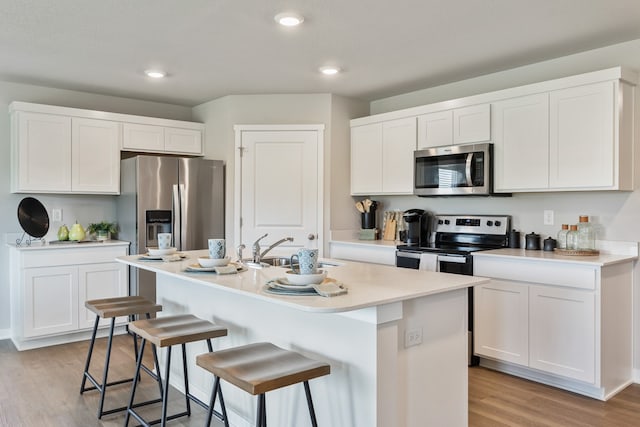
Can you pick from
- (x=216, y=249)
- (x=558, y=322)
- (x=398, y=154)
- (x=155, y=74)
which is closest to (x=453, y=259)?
(x=558, y=322)

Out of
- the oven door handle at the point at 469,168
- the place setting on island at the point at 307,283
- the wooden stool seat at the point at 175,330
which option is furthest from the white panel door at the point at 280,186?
the place setting on island at the point at 307,283

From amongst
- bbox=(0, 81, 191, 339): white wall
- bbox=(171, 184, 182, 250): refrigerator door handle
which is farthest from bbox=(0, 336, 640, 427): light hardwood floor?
bbox=(171, 184, 182, 250): refrigerator door handle

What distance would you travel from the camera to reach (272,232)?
474 cm

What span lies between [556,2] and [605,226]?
64.2 inches

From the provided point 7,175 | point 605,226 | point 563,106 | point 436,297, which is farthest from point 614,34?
point 7,175

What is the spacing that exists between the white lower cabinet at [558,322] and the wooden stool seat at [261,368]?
6.55ft

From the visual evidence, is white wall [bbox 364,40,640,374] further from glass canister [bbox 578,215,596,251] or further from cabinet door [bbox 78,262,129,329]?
cabinet door [bbox 78,262,129,329]

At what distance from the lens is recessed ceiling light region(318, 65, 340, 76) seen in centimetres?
385

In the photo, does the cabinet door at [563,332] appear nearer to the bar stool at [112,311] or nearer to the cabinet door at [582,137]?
the cabinet door at [582,137]

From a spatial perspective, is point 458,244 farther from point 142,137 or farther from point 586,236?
point 142,137

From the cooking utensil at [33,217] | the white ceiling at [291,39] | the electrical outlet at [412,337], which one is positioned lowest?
the electrical outlet at [412,337]

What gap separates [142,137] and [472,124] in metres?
3.18

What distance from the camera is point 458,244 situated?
4.21 meters

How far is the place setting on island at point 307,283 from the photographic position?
183cm
